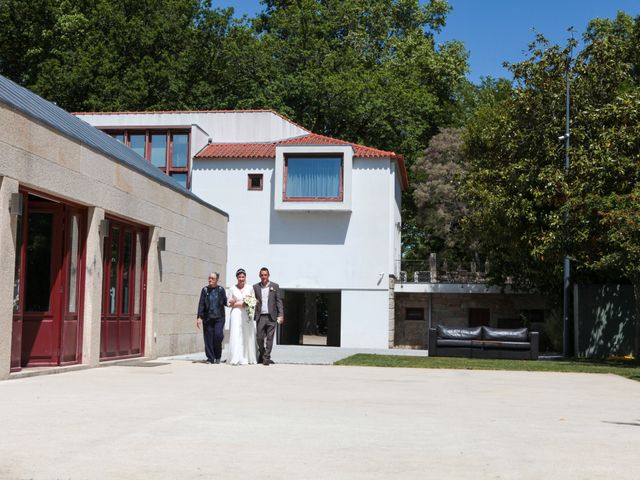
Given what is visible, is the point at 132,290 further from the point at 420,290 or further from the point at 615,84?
the point at 420,290

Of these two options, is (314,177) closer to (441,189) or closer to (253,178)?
(253,178)

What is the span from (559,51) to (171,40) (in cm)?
2449

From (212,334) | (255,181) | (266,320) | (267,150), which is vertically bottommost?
(212,334)

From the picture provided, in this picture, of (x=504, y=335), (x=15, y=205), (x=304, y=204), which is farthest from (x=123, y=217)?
(x=304, y=204)

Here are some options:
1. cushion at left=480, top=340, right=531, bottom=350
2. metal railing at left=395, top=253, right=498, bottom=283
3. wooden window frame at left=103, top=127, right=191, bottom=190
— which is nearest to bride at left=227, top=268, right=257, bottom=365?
cushion at left=480, top=340, right=531, bottom=350

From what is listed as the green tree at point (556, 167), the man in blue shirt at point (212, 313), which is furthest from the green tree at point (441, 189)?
the man in blue shirt at point (212, 313)

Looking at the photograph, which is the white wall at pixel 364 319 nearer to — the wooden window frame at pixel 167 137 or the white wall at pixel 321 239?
the white wall at pixel 321 239

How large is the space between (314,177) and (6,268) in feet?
78.1

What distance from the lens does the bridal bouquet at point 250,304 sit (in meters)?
16.6

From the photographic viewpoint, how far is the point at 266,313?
16641mm

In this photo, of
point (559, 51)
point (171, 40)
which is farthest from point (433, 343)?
point (171, 40)

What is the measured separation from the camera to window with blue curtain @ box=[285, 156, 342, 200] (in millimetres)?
34938

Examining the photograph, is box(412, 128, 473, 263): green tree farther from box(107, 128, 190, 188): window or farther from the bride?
the bride

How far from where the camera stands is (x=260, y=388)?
430 inches
